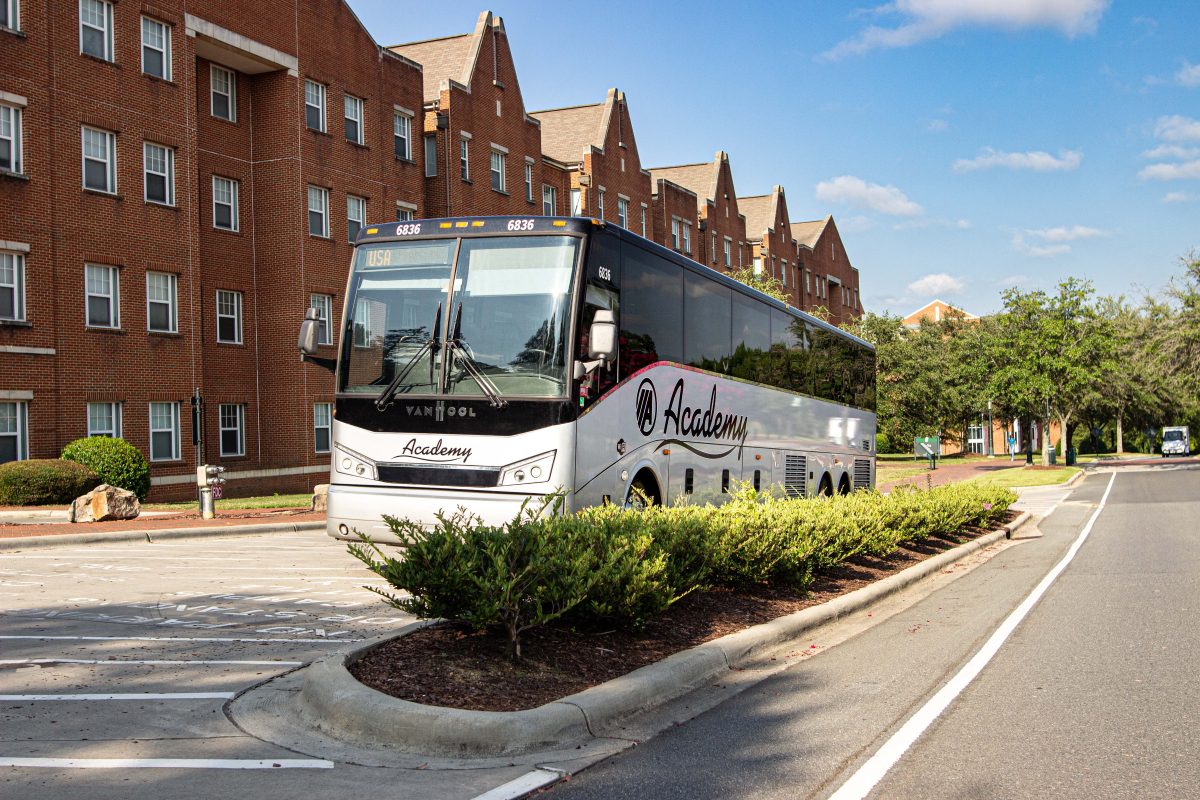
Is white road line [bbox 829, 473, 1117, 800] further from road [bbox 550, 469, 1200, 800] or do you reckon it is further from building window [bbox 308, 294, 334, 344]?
building window [bbox 308, 294, 334, 344]

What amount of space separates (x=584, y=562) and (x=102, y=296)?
23.0 meters

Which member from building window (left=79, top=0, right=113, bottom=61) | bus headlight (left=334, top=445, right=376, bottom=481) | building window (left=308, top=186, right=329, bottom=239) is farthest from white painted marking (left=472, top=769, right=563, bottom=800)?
building window (left=308, top=186, right=329, bottom=239)

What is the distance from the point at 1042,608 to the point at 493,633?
6.38m

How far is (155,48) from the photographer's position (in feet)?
90.2

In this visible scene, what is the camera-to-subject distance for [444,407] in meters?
10.9

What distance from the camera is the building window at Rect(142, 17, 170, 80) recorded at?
2725 centimetres

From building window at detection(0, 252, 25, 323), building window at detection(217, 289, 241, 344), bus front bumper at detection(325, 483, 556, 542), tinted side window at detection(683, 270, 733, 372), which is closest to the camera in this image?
bus front bumper at detection(325, 483, 556, 542)

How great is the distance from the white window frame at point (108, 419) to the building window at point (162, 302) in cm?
228

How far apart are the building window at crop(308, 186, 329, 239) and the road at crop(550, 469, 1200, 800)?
25247 mm

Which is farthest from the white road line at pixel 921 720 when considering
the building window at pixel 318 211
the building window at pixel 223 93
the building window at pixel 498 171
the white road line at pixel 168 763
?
the building window at pixel 498 171

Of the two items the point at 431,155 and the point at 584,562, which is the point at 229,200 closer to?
the point at 431,155

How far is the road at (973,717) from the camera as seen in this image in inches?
197

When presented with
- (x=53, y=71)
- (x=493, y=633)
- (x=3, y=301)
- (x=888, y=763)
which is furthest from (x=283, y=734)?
(x=53, y=71)

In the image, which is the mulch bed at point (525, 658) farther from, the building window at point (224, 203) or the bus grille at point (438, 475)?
the building window at point (224, 203)
